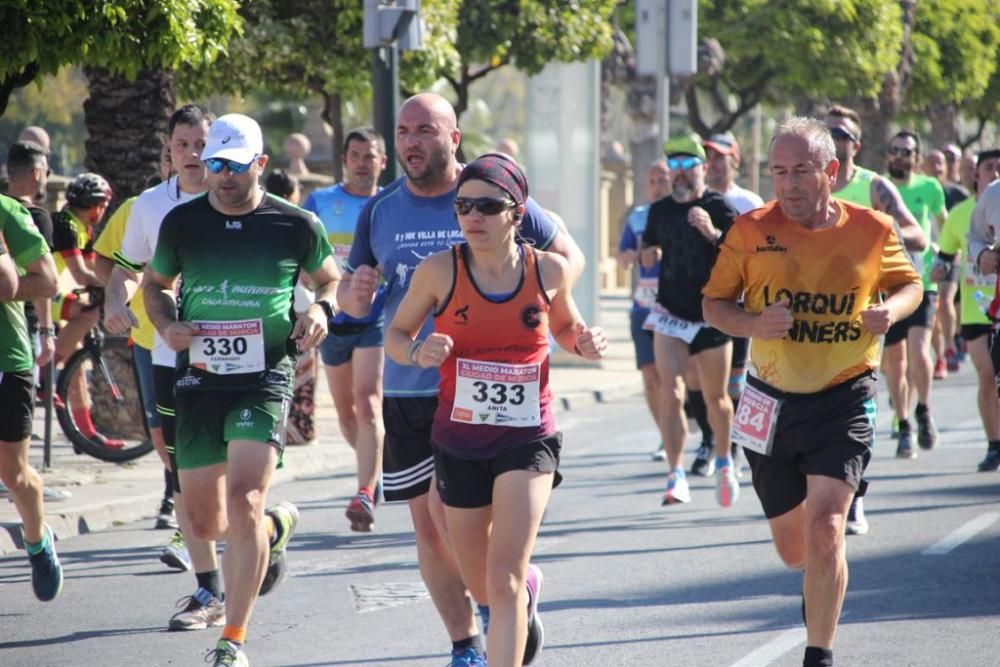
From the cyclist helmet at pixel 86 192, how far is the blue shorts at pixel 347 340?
7.60 ft

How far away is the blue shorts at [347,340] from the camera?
952 centimetres

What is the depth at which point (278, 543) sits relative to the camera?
678 cm

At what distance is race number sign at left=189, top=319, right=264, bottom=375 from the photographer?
652 cm

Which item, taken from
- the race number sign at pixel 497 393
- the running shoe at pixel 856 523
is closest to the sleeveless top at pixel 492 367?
the race number sign at pixel 497 393

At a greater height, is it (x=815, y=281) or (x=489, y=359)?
(x=815, y=281)

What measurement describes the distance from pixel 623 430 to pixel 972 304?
140 inches

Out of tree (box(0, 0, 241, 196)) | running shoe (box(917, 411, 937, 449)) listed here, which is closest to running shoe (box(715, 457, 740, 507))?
running shoe (box(917, 411, 937, 449))

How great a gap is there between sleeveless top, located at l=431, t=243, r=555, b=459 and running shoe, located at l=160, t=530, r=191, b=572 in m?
3.10

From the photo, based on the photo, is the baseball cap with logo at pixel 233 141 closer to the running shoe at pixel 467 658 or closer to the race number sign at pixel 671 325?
the running shoe at pixel 467 658

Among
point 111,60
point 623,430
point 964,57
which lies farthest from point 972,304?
point 964,57

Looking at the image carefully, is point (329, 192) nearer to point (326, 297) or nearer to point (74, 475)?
point (74, 475)

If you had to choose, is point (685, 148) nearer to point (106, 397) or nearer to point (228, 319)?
point (228, 319)

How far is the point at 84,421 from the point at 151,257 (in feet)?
14.3

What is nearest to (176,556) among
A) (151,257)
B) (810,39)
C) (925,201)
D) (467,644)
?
(151,257)
